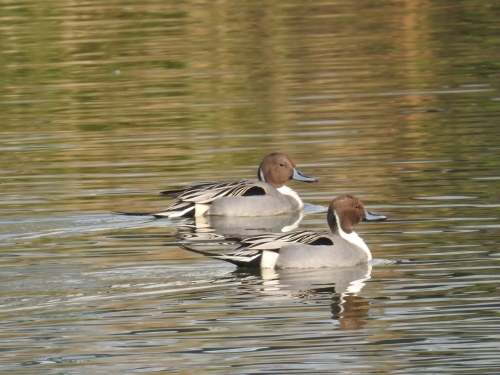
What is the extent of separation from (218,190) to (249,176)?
5.16 feet

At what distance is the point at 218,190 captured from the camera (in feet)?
44.1

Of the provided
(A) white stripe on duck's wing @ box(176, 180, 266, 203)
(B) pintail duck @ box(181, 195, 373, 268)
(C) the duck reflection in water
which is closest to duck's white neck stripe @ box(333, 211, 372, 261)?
(B) pintail duck @ box(181, 195, 373, 268)

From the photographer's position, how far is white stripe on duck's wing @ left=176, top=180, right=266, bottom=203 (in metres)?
13.3

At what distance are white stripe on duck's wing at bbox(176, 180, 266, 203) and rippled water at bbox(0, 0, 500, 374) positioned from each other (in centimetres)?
28

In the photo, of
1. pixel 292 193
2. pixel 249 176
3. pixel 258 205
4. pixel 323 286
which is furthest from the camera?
pixel 249 176

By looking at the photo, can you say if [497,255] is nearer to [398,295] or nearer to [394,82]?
[398,295]

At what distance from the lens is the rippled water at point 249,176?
8.72 metres

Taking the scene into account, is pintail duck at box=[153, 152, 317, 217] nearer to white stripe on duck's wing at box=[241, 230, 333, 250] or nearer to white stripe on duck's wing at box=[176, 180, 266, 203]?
white stripe on duck's wing at box=[176, 180, 266, 203]

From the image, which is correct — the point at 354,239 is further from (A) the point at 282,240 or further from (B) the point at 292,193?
(B) the point at 292,193

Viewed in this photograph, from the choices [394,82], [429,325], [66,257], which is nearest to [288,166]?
[66,257]

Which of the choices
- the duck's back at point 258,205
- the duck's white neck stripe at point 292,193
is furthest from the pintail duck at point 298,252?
the duck's white neck stripe at point 292,193

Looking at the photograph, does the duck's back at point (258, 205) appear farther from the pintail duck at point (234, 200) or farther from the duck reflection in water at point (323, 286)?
the duck reflection in water at point (323, 286)

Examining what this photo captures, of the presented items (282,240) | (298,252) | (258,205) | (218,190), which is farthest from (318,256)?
(258,205)

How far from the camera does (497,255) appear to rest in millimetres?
10797
